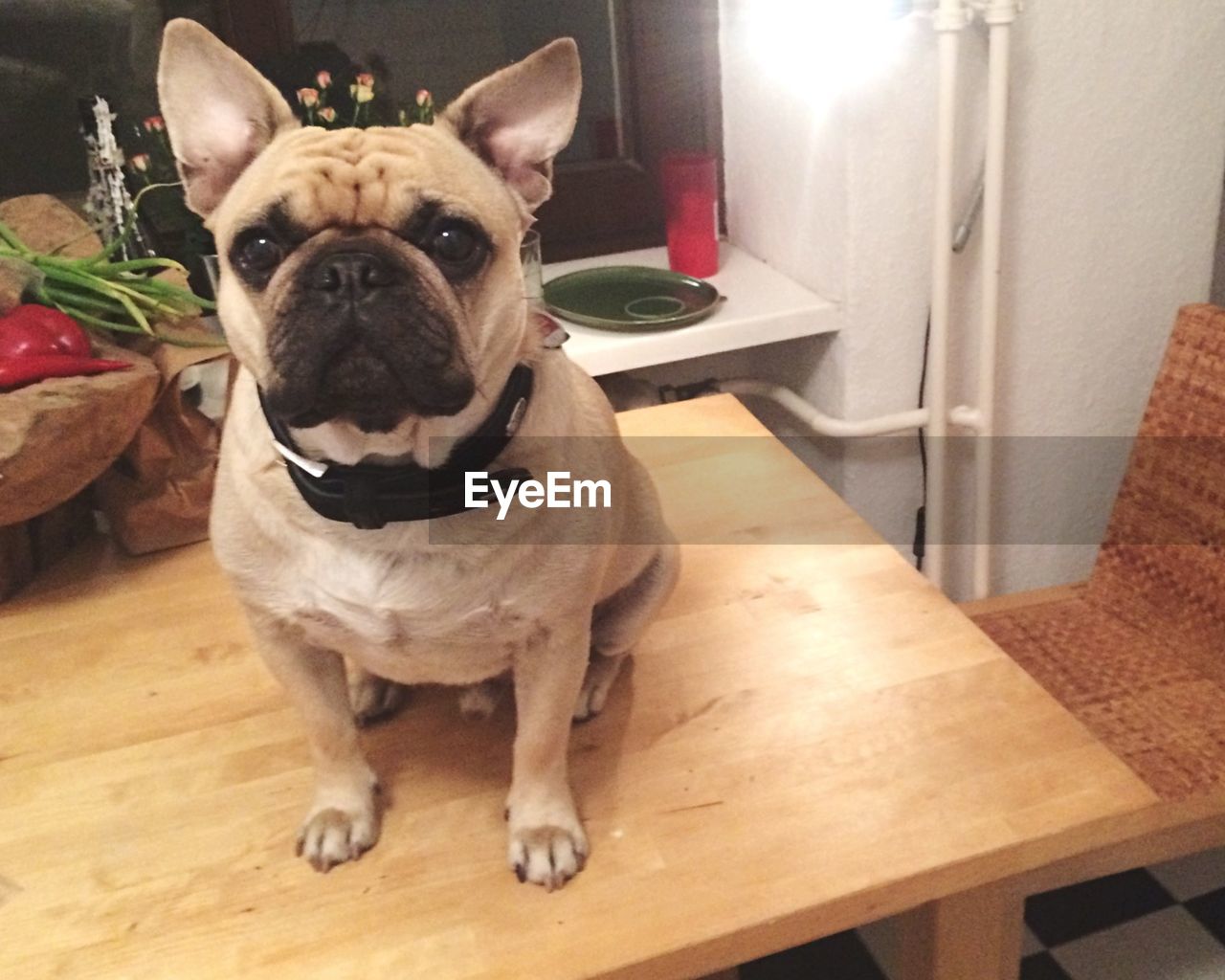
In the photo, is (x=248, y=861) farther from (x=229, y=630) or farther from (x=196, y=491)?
(x=196, y=491)

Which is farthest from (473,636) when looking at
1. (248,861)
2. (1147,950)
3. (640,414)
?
(1147,950)

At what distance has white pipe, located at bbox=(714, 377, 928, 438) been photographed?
5.21 feet

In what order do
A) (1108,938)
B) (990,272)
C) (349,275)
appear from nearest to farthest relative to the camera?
(349,275) → (1108,938) → (990,272)

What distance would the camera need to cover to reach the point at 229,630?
1084 millimetres

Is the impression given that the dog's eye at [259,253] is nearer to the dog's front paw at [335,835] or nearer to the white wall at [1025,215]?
the dog's front paw at [335,835]

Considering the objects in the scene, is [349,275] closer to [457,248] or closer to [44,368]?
[457,248]

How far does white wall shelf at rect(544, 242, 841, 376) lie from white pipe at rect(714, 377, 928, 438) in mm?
139

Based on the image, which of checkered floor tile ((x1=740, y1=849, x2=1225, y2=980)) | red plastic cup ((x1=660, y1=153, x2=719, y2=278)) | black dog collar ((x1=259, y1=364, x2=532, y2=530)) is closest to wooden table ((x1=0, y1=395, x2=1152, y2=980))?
black dog collar ((x1=259, y1=364, x2=532, y2=530))

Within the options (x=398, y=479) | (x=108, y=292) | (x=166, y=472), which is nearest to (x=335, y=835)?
(x=398, y=479)

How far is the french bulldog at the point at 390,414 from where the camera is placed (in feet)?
2.27

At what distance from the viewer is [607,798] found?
858 millimetres

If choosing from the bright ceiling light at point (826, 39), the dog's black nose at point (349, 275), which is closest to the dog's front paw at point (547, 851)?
the dog's black nose at point (349, 275)

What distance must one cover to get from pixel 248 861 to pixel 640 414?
83 centimetres

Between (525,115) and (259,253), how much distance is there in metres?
0.23
